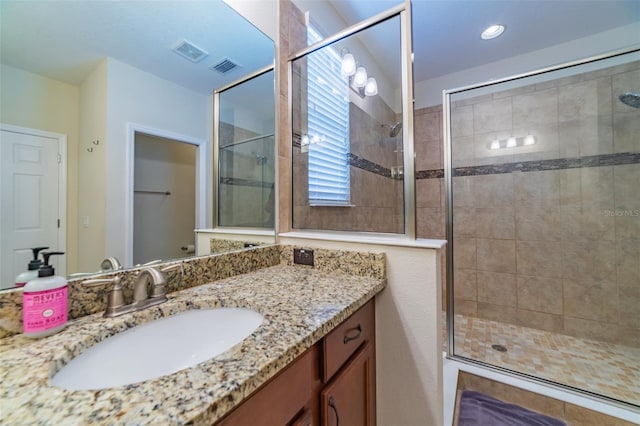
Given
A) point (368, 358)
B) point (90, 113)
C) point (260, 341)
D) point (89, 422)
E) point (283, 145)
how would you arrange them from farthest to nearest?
point (283, 145)
point (368, 358)
point (90, 113)
point (260, 341)
point (89, 422)

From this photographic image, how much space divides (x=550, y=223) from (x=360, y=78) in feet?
6.56

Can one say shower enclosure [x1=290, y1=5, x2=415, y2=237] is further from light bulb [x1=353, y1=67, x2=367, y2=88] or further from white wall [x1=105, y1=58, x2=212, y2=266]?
white wall [x1=105, y1=58, x2=212, y2=266]

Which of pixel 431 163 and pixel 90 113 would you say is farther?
pixel 431 163

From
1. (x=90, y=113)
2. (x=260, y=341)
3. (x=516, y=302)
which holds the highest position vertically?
(x=90, y=113)

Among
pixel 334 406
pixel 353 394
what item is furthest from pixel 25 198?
pixel 353 394

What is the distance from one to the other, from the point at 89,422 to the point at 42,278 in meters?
0.41

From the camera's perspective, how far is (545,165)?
210 cm

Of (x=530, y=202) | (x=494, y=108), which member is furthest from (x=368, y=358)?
(x=494, y=108)

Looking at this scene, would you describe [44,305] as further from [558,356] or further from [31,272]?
[558,356]

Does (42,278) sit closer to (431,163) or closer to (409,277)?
(409,277)

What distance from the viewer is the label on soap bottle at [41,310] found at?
50 centimetres

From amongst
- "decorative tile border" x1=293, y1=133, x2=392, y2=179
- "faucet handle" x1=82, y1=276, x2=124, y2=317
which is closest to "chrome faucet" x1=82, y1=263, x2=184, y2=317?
"faucet handle" x1=82, y1=276, x2=124, y2=317

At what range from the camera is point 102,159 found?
69cm

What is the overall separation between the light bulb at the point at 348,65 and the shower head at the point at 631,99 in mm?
2030
